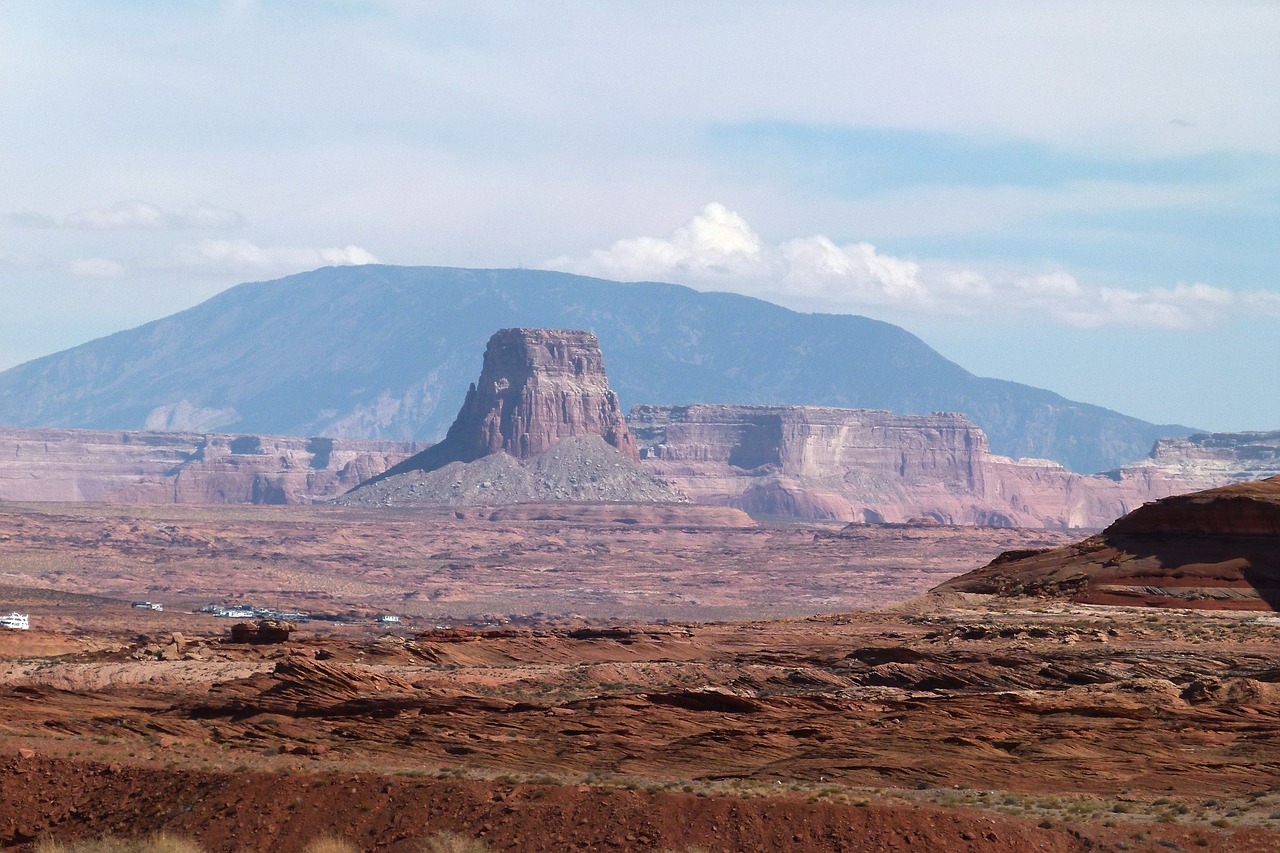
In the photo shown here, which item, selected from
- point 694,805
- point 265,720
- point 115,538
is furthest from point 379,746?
point 115,538

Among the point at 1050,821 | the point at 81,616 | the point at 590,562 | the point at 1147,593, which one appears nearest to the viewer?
the point at 1050,821

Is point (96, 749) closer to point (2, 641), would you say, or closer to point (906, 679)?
point (906, 679)

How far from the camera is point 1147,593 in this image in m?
64.2

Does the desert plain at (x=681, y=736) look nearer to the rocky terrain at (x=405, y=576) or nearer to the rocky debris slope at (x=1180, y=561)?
the rocky debris slope at (x=1180, y=561)

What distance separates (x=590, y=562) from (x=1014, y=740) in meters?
162

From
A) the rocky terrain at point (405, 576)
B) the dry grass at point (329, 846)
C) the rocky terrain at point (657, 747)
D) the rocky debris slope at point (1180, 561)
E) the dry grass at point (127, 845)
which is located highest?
the rocky debris slope at point (1180, 561)

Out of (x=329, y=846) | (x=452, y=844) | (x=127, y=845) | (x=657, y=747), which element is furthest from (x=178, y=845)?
(x=657, y=747)

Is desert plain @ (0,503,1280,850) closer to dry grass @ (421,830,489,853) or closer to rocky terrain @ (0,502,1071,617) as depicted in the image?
dry grass @ (421,830,489,853)

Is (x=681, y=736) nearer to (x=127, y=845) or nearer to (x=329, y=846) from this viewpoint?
(x=329, y=846)

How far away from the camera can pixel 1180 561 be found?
66250 millimetres

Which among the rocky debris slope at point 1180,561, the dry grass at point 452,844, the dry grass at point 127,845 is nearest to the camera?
the dry grass at point 452,844

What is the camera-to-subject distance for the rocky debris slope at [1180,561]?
6306cm

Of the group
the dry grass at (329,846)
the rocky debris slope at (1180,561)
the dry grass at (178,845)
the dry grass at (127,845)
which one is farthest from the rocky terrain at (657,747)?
the rocky debris slope at (1180,561)

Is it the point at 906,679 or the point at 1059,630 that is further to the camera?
the point at 1059,630
